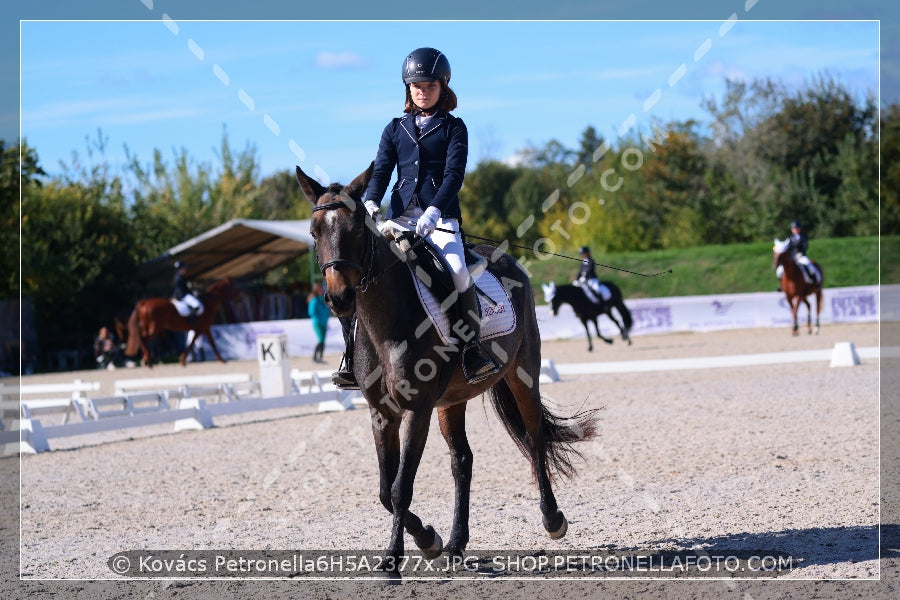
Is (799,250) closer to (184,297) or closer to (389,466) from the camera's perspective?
(184,297)

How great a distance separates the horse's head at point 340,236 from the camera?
4.60 m

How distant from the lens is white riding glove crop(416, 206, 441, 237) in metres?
5.13

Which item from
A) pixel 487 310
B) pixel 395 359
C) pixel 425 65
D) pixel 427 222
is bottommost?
pixel 395 359

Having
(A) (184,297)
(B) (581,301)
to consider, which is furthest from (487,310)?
(A) (184,297)

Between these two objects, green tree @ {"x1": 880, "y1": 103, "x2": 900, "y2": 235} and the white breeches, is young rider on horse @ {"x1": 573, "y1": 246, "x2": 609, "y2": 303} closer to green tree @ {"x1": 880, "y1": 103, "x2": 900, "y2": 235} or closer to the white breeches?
green tree @ {"x1": 880, "y1": 103, "x2": 900, "y2": 235}

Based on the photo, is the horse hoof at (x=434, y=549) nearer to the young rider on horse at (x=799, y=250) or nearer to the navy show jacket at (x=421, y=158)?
the navy show jacket at (x=421, y=158)

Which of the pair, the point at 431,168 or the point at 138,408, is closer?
the point at 431,168

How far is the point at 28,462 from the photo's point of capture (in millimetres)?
10344

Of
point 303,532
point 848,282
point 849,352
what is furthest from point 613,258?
point 303,532

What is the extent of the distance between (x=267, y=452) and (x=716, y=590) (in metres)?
6.35

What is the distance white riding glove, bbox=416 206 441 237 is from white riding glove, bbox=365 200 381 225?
22cm

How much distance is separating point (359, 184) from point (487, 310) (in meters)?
1.30

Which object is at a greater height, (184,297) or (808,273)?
(808,273)

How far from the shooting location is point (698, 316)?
28609 millimetres
